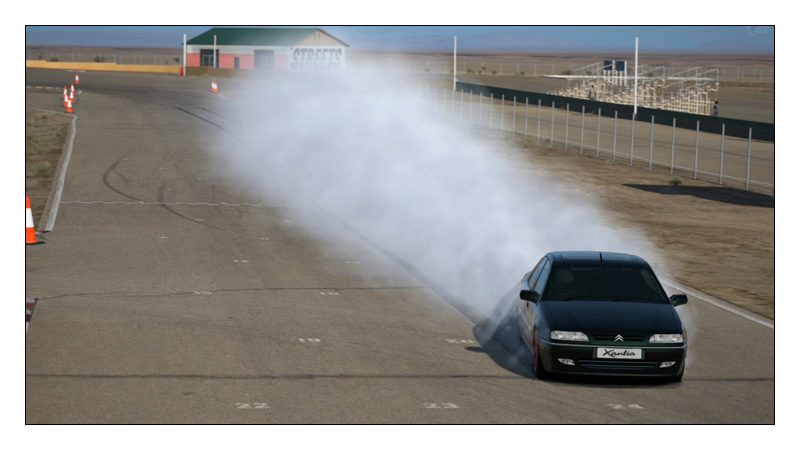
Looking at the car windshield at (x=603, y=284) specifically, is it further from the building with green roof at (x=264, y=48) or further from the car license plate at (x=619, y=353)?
the building with green roof at (x=264, y=48)

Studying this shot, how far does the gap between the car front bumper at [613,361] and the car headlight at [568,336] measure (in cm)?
8

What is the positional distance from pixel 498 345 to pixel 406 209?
13.6 meters

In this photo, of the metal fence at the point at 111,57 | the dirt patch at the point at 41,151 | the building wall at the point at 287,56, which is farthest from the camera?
the metal fence at the point at 111,57

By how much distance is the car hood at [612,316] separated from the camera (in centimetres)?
1266

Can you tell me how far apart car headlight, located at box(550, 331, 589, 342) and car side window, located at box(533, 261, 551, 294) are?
1.19 meters

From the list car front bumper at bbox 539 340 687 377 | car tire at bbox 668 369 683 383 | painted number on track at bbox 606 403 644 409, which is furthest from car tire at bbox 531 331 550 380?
car tire at bbox 668 369 683 383

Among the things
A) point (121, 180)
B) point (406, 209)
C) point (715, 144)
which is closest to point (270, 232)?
point (406, 209)

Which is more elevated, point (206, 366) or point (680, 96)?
point (680, 96)

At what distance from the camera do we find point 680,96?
6812cm

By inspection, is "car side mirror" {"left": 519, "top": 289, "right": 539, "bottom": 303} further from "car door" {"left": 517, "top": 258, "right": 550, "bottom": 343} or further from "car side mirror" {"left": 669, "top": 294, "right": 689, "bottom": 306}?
"car side mirror" {"left": 669, "top": 294, "right": 689, "bottom": 306}

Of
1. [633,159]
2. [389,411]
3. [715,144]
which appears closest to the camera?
[389,411]

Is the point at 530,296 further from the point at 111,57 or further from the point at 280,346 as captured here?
the point at 111,57

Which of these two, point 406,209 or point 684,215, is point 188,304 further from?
point 684,215

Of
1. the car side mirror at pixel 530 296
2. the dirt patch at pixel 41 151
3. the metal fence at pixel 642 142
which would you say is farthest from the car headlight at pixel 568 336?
the metal fence at pixel 642 142
